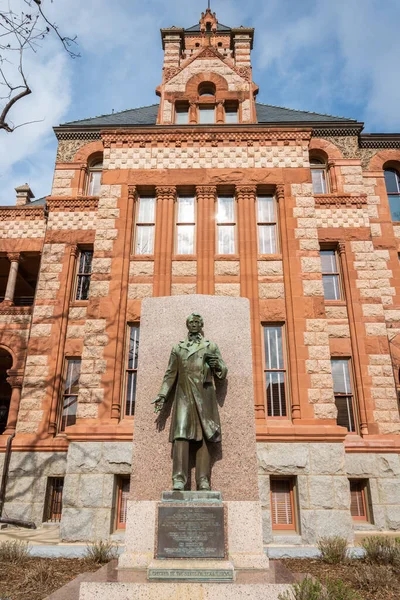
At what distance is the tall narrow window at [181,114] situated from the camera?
1686cm

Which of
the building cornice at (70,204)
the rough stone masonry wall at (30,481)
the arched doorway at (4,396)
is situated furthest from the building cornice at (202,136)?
the arched doorway at (4,396)

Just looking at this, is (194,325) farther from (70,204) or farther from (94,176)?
(94,176)

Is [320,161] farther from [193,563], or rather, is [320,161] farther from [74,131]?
[193,563]

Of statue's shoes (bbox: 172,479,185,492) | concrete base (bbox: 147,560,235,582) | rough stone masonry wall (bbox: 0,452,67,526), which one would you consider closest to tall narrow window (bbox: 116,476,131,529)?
rough stone masonry wall (bbox: 0,452,67,526)

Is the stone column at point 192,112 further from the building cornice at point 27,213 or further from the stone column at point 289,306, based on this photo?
the building cornice at point 27,213

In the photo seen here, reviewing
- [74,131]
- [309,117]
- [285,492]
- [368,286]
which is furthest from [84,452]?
[309,117]

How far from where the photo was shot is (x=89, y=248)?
16516mm

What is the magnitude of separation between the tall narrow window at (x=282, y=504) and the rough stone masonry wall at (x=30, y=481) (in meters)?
6.48

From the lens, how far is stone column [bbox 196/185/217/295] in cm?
1336

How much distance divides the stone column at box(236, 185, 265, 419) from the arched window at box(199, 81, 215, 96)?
552 cm

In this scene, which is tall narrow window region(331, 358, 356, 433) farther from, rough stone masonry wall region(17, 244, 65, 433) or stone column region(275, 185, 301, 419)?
rough stone masonry wall region(17, 244, 65, 433)

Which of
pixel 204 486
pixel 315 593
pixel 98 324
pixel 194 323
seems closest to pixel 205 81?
pixel 98 324

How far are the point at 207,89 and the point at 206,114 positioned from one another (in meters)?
1.42

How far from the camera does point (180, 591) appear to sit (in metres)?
5.22
